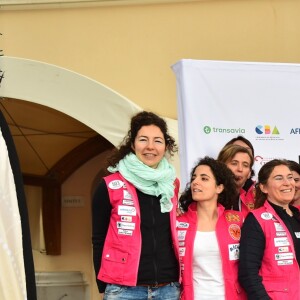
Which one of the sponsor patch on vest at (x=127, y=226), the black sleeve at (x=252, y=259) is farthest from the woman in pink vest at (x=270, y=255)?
the sponsor patch on vest at (x=127, y=226)

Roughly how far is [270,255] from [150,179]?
2.42 ft

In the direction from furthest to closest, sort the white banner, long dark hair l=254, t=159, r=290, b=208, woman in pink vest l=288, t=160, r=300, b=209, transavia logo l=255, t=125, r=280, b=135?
transavia logo l=255, t=125, r=280, b=135, the white banner, woman in pink vest l=288, t=160, r=300, b=209, long dark hair l=254, t=159, r=290, b=208

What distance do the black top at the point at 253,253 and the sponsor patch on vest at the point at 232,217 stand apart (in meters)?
0.09

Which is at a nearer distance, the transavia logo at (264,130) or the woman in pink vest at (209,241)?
the woman in pink vest at (209,241)

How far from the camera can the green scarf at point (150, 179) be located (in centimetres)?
322

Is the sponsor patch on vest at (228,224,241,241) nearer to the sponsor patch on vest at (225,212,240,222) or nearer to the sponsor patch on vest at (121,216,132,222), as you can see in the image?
the sponsor patch on vest at (225,212,240,222)

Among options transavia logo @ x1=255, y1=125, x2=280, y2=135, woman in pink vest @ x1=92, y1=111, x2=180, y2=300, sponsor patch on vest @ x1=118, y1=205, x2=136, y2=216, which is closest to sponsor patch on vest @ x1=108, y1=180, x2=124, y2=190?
woman in pink vest @ x1=92, y1=111, x2=180, y2=300

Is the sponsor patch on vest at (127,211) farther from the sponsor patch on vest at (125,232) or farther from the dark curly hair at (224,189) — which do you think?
the dark curly hair at (224,189)

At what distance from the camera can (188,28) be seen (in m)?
7.63

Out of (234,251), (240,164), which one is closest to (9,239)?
(234,251)

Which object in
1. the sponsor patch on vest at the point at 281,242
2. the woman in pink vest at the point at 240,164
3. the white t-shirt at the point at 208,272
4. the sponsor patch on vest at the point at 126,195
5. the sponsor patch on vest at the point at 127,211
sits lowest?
the white t-shirt at the point at 208,272

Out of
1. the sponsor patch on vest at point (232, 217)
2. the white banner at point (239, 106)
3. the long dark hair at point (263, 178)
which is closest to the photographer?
the sponsor patch on vest at point (232, 217)

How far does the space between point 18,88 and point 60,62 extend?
5.59ft

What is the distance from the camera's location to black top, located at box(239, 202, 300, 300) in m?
3.23
